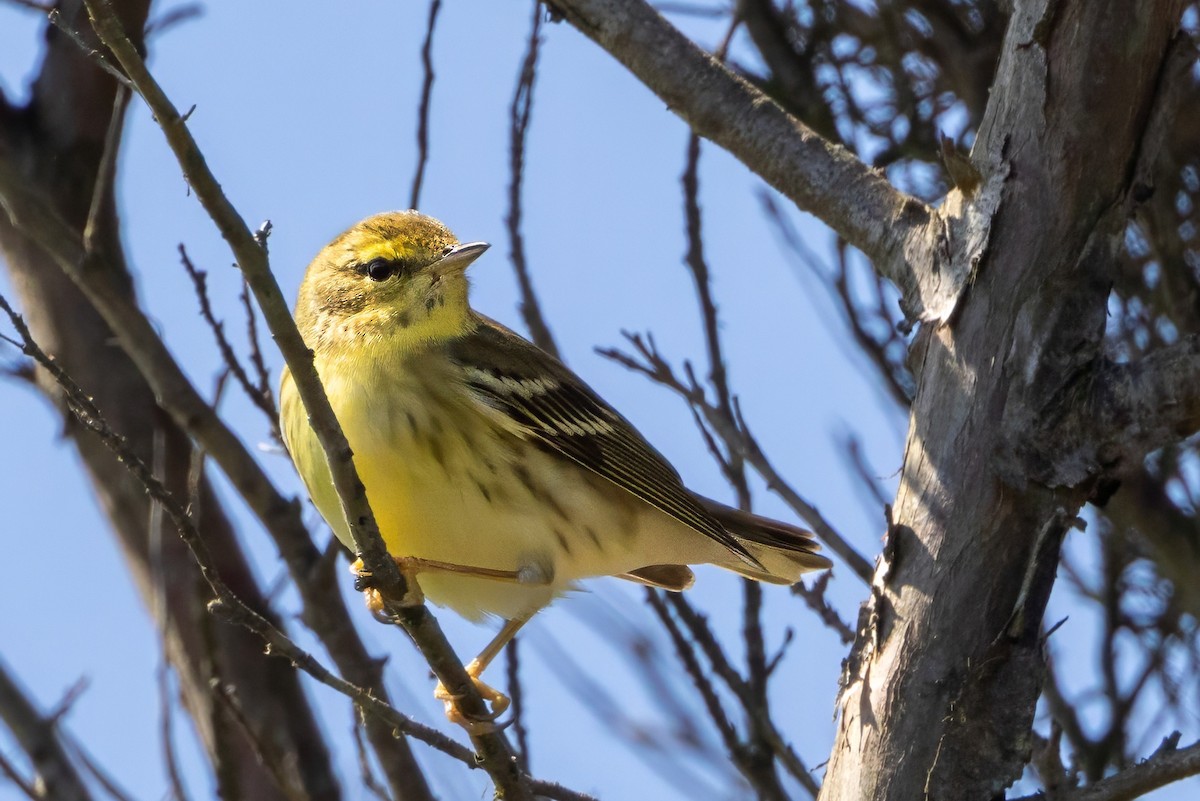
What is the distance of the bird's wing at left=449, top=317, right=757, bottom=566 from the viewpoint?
13.5 ft

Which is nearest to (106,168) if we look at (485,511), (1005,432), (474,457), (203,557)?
(474,457)

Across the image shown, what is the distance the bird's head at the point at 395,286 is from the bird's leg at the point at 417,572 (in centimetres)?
69

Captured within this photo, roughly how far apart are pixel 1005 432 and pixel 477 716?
1.32 metres

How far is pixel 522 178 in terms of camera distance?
4.29m

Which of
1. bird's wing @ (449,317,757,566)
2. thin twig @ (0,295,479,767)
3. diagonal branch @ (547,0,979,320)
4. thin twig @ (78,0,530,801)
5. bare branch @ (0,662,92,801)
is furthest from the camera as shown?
bird's wing @ (449,317,757,566)

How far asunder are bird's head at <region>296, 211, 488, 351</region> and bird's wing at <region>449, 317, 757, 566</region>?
126 mm

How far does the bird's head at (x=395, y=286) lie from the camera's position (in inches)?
162

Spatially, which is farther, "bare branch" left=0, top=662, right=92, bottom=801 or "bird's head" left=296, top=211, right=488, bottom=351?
"bird's head" left=296, top=211, right=488, bottom=351

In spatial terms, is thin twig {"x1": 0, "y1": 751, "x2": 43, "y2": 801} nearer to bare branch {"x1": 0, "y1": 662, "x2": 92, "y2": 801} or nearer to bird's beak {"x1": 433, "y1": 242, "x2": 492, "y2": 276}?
bare branch {"x1": 0, "y1": 662, "x2": 92, "y2": 801}

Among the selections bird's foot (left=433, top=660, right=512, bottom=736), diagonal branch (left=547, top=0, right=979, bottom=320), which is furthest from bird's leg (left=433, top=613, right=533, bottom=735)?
diagonal branch (left=547, top=0, right=979, bottom=320)

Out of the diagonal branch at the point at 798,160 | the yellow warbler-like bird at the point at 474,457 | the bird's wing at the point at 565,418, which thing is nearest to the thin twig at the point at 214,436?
the yellow warbler-like bird at the point at 474,457

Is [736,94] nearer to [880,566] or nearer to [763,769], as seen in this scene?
[880,566]

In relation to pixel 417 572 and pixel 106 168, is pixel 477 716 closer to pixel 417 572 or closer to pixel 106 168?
pixel 417 572

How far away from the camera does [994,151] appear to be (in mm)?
3211
